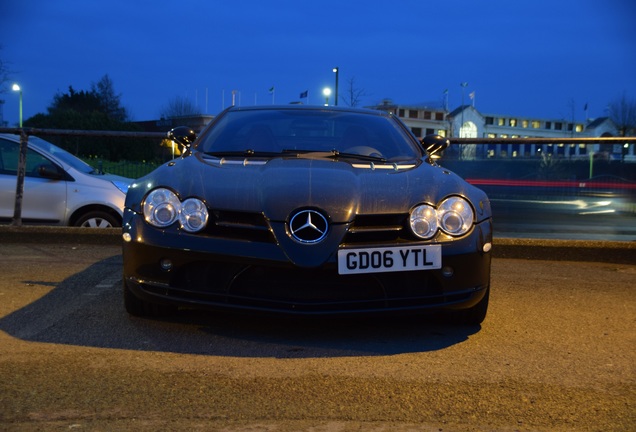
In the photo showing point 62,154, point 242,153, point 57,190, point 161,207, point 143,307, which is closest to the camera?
point 161,207

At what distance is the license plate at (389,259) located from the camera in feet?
12.5

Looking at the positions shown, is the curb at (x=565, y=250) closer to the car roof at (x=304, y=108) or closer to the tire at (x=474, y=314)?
the car roof at (x=304, y=108)

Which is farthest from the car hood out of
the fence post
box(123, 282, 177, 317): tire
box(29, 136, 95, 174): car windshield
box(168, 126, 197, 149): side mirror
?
box(29, 136, 95, 174): car windshield

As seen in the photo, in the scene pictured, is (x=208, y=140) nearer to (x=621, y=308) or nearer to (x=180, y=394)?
(x=180, y=394)

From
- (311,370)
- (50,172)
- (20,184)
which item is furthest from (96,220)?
(311,370)

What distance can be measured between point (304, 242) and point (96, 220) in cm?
549

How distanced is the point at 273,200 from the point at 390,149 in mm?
1566

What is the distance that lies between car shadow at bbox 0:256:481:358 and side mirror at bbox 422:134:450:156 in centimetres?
154

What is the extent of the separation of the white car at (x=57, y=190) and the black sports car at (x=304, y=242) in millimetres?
4568

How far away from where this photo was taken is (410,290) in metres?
3.98

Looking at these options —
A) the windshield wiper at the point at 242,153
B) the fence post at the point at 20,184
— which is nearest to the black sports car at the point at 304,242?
the windshield wiper at the point at 242,153

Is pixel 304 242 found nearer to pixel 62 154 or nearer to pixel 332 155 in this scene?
pixel 332 155

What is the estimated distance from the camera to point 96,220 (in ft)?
28.7

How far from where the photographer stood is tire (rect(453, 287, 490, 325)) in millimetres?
4355
